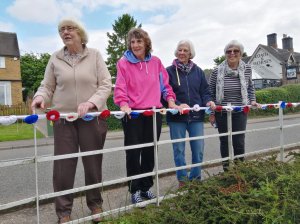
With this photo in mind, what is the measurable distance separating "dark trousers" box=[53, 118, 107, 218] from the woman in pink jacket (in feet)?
1.37

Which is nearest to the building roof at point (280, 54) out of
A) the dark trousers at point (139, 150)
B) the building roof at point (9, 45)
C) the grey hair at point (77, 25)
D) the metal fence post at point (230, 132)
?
the building roof at point (9, 45)

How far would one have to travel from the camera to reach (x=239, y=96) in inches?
183

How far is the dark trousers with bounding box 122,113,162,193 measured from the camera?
11.9 ft

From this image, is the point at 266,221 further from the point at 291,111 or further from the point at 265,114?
the point at 291,111

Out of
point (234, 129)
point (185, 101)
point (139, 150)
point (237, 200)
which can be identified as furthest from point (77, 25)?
point (234, 129)

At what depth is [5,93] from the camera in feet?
108

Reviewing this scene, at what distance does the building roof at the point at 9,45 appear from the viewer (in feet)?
107

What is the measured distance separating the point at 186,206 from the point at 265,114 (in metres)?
20.0

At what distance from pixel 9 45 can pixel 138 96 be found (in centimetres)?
3387

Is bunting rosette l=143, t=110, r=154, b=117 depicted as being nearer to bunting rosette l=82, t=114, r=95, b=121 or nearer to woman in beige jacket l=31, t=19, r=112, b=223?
woman in beige jacket l=31, t=19, r=112, b=223

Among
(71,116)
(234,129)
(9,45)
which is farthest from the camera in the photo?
(9,45)

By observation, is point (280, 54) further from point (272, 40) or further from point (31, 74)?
point (31, 74)

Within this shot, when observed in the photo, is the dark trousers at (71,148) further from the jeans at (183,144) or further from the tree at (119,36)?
the tree at (119,36)

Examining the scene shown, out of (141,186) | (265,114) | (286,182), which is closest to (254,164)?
(286,182)
